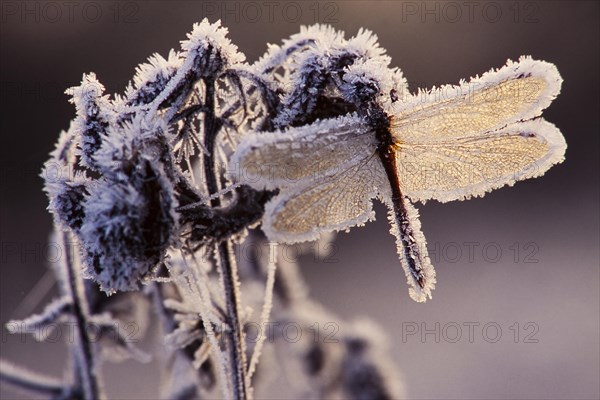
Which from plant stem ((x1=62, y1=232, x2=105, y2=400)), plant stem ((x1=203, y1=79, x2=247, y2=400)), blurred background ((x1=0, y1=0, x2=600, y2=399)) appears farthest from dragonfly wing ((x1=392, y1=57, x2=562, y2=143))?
blurred background ((x1=0, y1=0, x2=600, y2=399))

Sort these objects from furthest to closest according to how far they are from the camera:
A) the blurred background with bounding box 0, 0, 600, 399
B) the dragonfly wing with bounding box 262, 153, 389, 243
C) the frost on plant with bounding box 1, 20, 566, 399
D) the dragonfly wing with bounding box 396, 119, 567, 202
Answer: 1. the blurred background with bounding box 0, 0, 600, 399
2. the dragonfly wing with bounding box 396, 119, 567, 202
3. the dragonfly wing with bounding box 262, 153, 389, 243
4. the frost on plant with bounding box 1, 20, 566, 399

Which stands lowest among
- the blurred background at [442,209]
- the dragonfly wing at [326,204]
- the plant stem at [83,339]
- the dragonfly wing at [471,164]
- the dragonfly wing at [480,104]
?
the plant stem at [83,339]

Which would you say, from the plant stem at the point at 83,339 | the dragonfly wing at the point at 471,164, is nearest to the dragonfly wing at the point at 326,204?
the dragonfly wing at the point at 471,164

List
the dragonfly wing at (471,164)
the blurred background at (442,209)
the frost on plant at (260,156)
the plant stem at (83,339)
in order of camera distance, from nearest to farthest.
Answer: the frost on plant at (260,156) < the dragonfly wing at (471,164) < the plant stem at (83,339) < the blurred background at (442,209)

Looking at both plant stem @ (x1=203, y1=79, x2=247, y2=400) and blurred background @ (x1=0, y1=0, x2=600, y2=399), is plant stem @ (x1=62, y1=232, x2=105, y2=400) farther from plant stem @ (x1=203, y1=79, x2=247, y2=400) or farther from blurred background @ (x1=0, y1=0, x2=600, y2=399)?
blurred background @ (x1=0, y1=0, x2=600, y2=399)

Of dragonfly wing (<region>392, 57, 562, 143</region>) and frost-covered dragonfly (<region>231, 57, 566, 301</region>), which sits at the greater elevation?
dragonfly wing (<region>392, 57, 562, 143</region>)

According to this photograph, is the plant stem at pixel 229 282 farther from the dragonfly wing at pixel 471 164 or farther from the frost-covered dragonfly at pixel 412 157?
the dragonfly wing at pixel 471 164

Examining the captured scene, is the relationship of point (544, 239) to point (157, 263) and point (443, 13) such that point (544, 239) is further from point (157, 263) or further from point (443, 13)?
point (157, 263)
